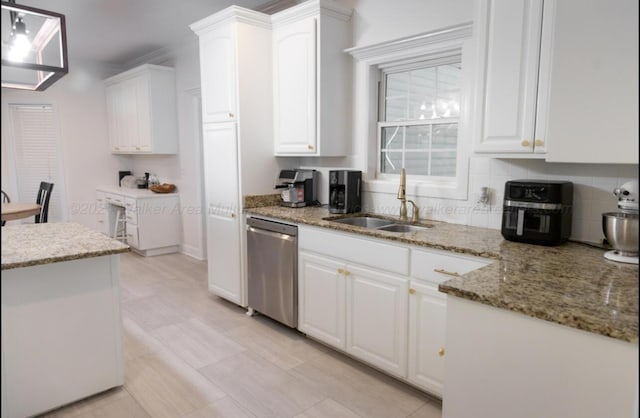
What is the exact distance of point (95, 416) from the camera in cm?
217

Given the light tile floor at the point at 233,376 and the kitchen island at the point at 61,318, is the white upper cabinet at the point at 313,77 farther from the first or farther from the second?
the kitchen island at the point at 61,318

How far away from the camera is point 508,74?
81.9 inches

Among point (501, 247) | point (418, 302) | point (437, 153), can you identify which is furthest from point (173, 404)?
point (437, 153)

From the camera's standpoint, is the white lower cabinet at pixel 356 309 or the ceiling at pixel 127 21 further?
the ceiling at pixel 127 21

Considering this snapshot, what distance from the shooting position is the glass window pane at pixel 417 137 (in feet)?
9.84

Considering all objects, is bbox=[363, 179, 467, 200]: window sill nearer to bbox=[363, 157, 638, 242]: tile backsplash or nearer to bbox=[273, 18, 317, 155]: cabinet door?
bbox=[363, 157, 638, 242]: tile backsplash

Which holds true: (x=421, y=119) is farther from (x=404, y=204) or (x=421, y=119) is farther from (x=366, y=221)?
(x=366, y=221)

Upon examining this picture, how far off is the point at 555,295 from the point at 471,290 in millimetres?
267

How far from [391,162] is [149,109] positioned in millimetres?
3543

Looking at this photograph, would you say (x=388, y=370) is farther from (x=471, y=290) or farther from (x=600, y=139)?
(x=600, y=139)

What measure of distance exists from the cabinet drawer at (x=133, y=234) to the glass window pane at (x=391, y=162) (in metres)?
3.53

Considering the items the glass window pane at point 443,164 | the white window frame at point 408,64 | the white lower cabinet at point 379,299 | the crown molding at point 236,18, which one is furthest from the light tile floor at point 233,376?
the crown molding at point 236,18

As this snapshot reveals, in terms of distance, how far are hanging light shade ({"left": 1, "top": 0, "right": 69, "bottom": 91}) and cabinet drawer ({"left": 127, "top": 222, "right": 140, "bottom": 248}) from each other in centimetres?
315

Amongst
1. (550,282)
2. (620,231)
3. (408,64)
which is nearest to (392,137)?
(408,64)
